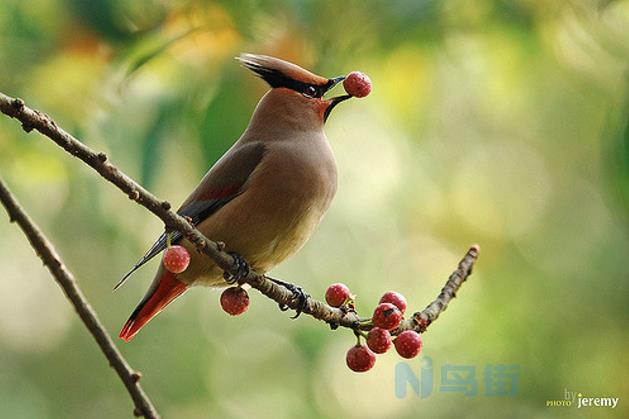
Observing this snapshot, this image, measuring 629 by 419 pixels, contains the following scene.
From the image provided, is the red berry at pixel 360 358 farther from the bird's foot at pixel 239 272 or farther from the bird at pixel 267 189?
the bird at pixel 267 189

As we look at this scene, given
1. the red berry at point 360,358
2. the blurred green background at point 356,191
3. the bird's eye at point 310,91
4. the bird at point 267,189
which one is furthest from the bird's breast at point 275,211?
the red berry at point 360,358

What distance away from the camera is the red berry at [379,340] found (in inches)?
89.4

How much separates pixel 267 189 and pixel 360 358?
2.44ft

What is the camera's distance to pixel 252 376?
7.66 meters

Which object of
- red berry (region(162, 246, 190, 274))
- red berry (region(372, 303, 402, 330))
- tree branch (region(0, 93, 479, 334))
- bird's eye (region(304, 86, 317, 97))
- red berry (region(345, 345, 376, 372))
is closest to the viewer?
tree branch (region(0, 93, 479, 334))

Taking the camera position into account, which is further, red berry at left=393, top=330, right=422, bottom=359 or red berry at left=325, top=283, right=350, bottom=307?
red berry at left=325, top=283, right=350, bottom=307

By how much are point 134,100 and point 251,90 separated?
1.56ft

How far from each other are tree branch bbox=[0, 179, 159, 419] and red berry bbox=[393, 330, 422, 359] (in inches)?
22.5

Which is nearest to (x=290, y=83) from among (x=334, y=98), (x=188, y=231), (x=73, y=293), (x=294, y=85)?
(x=294, y=85)

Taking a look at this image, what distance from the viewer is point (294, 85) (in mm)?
3188

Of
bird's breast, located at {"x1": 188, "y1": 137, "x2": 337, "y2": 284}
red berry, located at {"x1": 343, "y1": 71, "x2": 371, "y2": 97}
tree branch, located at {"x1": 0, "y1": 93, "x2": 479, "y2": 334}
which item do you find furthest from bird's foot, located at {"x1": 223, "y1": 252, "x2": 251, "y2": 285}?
red berry, located at {"x1": 343, "y1": 71, "x2": 371, "y2": 97}

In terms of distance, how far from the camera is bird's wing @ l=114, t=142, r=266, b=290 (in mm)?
3051

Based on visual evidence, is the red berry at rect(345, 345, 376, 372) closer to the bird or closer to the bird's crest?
the bird

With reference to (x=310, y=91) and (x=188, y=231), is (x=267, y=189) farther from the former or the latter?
(x=188, y=231)
